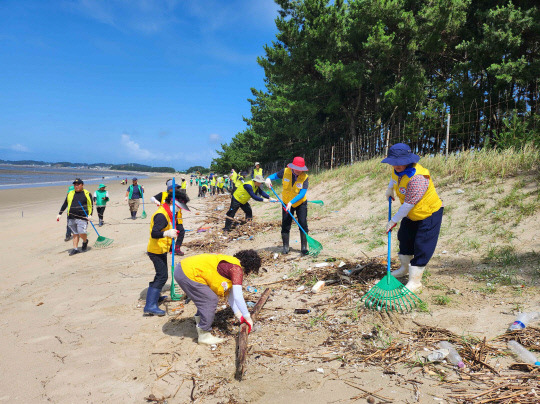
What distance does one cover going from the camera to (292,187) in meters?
6.04

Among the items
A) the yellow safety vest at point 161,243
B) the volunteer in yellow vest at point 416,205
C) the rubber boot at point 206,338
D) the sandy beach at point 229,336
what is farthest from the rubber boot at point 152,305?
the volunteer in yellow vest at point 416,205

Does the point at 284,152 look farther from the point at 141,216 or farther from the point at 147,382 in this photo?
the point at 147,382

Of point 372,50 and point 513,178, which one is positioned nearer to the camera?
point 513,178

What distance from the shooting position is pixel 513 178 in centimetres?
635

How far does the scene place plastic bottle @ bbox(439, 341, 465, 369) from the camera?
2662 millimetres

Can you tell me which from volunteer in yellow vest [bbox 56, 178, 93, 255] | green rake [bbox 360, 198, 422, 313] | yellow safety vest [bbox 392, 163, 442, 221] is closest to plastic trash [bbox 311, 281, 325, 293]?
green rake [bbox 360, 198, 422, 313]

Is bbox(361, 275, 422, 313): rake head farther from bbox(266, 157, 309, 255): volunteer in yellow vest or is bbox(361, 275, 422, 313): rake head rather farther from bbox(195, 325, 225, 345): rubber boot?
bbox(266, 157, 309, 255): volunteer in yellow vest

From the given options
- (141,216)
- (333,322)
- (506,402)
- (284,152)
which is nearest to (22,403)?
(333,322)

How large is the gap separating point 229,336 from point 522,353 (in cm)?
276

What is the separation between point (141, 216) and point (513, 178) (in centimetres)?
1291

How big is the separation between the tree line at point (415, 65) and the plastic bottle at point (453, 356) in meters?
7.12

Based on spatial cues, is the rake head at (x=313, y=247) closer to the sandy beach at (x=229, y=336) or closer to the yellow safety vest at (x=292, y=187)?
the sandy beach at (x=229, y=336)

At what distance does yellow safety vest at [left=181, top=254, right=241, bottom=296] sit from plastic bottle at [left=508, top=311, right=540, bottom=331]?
2698mm

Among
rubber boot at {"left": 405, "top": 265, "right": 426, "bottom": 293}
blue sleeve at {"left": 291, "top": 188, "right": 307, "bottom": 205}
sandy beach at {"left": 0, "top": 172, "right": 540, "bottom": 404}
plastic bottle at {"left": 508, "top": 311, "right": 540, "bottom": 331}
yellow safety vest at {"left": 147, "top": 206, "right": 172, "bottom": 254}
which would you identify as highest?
blue sleeve at {"left": 291, "top": 188, "right": 307, "bottom": 205}
